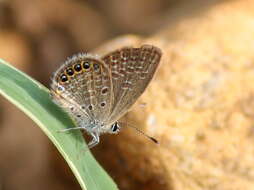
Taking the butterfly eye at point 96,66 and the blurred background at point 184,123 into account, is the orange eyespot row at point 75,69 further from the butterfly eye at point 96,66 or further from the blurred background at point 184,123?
the blurred background at point 184,123

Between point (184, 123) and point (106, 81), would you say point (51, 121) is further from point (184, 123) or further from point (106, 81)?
point (184, 123)

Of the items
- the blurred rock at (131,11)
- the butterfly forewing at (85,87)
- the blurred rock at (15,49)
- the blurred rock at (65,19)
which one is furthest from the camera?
the blurred rock at (131,11)

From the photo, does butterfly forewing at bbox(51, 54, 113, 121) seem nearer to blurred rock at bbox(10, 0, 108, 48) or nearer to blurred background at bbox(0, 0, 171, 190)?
blurred background at bbox(0, 0, 171, 190)

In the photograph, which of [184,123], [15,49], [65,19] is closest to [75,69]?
[184,123]

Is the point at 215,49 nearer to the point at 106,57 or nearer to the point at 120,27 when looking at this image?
the point at 106,57

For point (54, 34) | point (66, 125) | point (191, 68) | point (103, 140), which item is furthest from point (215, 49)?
point (54, 34)

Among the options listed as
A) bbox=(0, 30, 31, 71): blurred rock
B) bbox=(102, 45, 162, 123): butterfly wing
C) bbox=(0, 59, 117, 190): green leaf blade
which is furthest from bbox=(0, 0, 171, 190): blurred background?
bbox=(0, 59, 117, 190): green leaf blade

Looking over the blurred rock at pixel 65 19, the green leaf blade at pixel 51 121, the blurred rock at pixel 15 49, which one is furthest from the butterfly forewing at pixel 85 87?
the blurred rock at pixel 65 19
